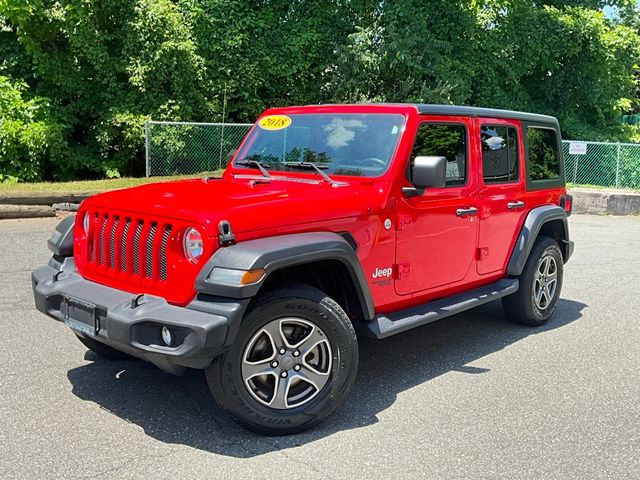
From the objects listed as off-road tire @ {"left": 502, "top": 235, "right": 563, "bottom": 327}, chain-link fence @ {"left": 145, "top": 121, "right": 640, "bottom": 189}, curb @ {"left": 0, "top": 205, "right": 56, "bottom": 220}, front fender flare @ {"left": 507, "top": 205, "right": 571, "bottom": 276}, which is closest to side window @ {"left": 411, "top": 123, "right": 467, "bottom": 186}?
front fender flare @ {"left": 507, "top": 205, "right": 571, "bottom": 276}

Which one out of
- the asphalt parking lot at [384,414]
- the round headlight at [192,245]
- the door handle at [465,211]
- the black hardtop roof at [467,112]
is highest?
the black hardtop roof at [467,112]

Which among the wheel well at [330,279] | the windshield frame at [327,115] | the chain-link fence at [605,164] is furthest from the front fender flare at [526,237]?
the chain-link fence at [605,164]

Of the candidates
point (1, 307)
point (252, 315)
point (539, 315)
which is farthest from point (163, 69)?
point (252, 315)

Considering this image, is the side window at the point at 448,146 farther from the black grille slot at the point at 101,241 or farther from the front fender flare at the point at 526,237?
the black grille slot at the point at 101,241

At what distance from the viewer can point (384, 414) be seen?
4.00 metres

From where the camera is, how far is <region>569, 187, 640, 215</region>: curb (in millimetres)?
14961

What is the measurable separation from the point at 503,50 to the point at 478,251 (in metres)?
18.0

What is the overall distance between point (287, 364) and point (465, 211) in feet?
6.44

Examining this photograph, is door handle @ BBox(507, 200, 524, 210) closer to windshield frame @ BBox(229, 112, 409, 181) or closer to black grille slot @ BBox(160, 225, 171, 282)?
windshield frame @ BBox(229, 112, 409, 181)

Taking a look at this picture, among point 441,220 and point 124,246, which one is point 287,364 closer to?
point 124,246

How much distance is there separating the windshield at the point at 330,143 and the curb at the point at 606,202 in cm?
1167

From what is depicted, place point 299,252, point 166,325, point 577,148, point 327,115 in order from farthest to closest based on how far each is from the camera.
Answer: point 577,148 → point 327,115 → point 299,252 → point 166,325

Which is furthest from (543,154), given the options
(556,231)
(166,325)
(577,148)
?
(577,148)

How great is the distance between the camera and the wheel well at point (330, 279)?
12.7ft
